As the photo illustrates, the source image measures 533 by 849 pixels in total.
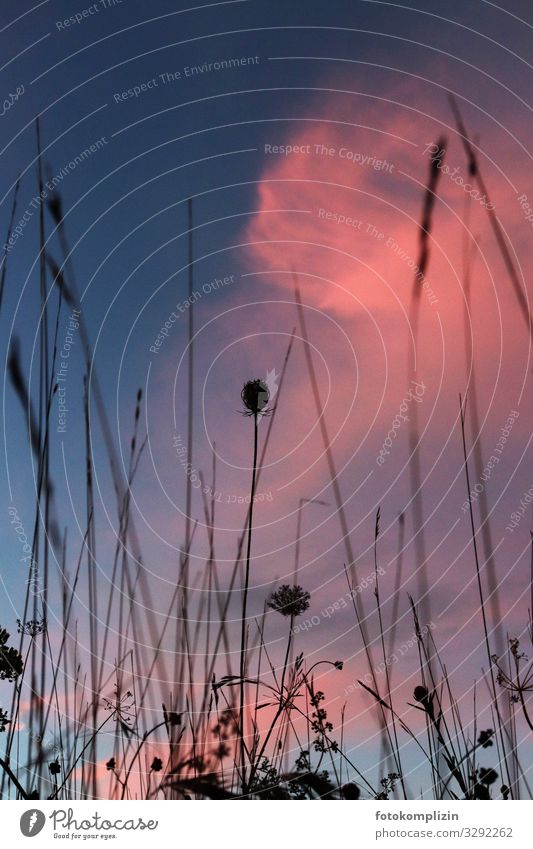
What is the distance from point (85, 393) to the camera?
4.60m

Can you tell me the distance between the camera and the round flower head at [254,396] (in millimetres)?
4363

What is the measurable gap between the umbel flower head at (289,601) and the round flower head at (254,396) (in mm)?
937

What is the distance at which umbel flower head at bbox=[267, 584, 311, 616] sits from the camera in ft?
13.9

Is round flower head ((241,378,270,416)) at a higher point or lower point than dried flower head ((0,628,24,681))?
higher

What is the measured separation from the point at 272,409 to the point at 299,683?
141cm

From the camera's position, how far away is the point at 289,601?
14.0 ft

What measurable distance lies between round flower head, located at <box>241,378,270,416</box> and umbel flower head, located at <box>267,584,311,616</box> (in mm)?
937

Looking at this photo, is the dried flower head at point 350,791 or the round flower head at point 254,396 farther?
the round flower head at point 254,396

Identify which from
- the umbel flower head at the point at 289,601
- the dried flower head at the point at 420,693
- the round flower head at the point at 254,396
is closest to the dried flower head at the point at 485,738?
the dried flower head at the point at 420,693

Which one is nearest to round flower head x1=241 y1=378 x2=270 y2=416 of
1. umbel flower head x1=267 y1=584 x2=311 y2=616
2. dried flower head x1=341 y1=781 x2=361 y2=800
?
umbel flower head x1=267 y1=584 x2=311 y2=616

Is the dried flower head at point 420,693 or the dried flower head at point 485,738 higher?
the dried flower head at point 420,693

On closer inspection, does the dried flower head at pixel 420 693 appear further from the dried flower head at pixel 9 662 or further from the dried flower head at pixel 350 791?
the dried flower head at pixel 9 662

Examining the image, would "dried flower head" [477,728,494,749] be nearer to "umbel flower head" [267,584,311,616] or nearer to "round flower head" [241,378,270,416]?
"umbel flower head" [267,584,311,616]

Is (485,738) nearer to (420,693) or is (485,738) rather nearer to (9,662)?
(420,693)
